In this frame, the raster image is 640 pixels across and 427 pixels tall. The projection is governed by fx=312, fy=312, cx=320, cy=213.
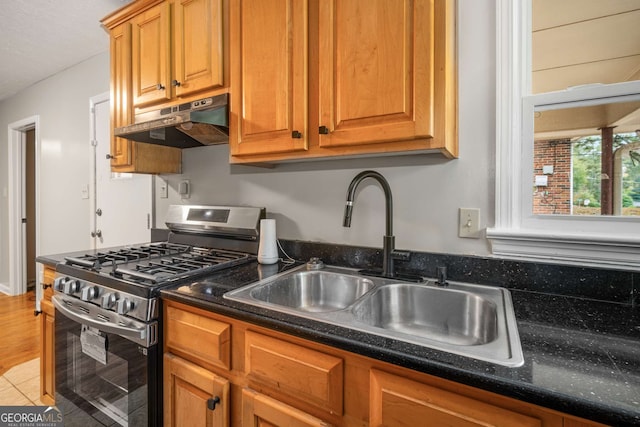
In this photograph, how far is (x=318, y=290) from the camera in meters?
1.38

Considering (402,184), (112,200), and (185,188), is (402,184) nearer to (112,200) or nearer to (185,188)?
(185,188)

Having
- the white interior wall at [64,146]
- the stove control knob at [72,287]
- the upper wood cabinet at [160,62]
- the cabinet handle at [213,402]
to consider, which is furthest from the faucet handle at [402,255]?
the white interior wall at [64,146]

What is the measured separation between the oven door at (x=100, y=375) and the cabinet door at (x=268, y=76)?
0.90 meters

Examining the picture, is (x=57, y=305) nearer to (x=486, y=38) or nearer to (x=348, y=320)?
(x=348, y=320)

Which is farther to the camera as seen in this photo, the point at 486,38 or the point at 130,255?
the point at 130,255

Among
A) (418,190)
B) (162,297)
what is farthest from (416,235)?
(162,297)

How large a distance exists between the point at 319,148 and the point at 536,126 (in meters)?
0.82

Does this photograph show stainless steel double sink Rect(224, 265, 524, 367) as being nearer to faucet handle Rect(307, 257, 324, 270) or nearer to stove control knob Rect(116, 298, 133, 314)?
faucet handle Rect(307, 257, 324, 270)

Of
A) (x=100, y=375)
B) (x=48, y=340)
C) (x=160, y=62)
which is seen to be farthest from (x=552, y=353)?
(x=48, y=340)

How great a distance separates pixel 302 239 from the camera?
1.63 metres

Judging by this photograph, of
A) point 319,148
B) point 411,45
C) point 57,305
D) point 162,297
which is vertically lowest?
point 57,305

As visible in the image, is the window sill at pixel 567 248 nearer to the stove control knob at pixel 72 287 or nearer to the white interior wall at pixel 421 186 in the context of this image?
the white interior wall at pixel 421 186

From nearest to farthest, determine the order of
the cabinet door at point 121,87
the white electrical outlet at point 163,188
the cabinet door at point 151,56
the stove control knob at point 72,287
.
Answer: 1. the stove control knob at point 72,287
2. the cabinet door at point 151,56
3. the cabinet door at point 121,87
4. the white electrical outlet at point 163,188

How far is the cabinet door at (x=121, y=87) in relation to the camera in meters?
1.82
